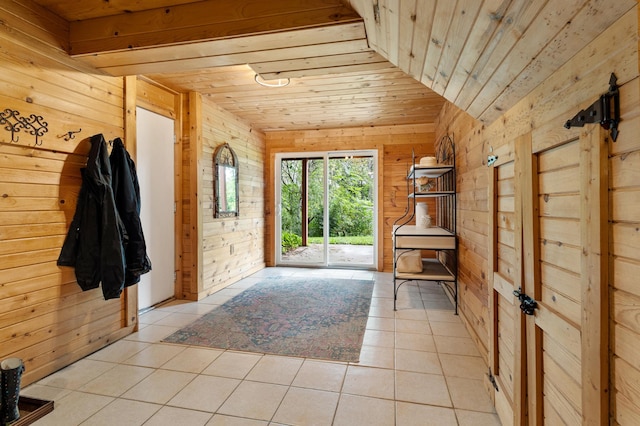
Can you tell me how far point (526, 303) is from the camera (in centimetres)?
121

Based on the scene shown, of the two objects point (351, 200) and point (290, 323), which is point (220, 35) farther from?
point (351, 200)

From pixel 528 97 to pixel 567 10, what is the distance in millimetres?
489

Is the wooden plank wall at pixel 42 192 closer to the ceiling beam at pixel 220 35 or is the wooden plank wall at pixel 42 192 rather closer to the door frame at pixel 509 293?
the ceiling beam at pixel 220 35

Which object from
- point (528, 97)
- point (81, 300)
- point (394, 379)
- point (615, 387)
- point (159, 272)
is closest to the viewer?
point (615, 387)

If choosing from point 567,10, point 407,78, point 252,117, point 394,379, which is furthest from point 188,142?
point 567,10

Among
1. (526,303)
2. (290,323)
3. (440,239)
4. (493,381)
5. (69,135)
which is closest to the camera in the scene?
(526,303)

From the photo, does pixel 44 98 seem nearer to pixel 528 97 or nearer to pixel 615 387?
pixel 528 97

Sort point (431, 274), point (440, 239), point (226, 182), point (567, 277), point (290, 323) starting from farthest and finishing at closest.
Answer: point (226, 182) → point (431, 274) → point (440, 239) → point (290, 323) → point (567, 277)

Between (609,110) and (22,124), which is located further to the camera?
(22,124)

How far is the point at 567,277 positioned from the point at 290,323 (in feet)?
7.31

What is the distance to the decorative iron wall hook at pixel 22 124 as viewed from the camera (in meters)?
1.71

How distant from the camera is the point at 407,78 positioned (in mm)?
2998

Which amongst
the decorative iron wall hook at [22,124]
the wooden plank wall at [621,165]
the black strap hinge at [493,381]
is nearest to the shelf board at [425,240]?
the black strap hinge at [493,381]

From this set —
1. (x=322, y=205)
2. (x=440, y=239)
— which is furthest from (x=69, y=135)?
(x=322, y=205)
